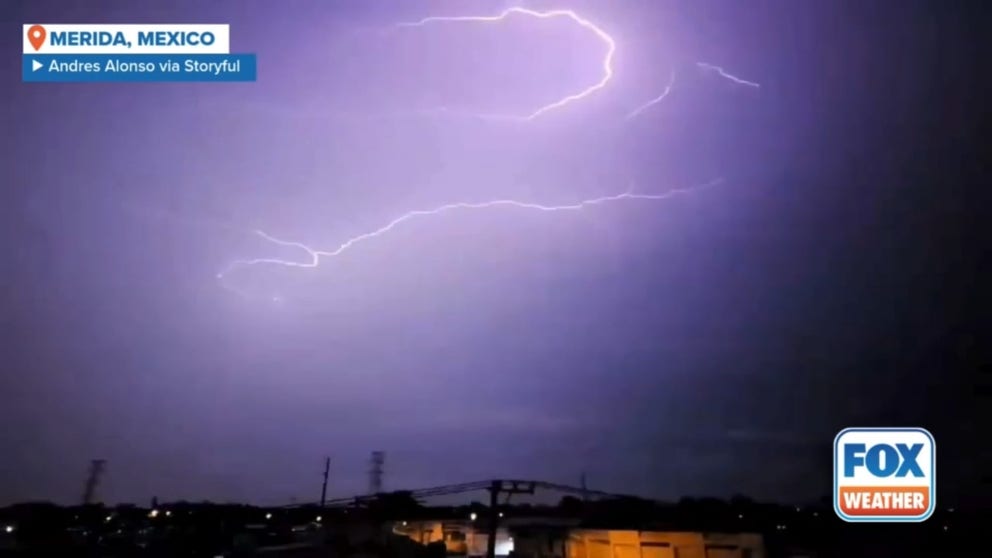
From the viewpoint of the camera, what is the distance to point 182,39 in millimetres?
7344

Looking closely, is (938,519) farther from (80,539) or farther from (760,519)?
(80,539)

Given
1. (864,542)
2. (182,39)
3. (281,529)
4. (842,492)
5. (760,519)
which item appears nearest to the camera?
(842,492)

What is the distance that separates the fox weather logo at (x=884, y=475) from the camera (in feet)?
22.5

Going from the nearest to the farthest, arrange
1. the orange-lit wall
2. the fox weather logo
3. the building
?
the fox weather logo < the orange-lit wall < the building

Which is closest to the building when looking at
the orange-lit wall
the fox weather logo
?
the orange-lit wall

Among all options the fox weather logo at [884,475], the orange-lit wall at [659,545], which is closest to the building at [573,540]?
the orange-lit wall at [659,545]

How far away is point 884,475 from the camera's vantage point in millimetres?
7078

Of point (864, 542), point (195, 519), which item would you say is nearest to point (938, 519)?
point (864, 542)

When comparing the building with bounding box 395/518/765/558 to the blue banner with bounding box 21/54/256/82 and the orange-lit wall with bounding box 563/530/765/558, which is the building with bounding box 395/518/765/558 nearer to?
the orange-lit wall with bounding box 563/530/765/558

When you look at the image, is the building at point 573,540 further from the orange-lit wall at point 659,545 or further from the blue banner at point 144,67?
the blue banner at point 144,67

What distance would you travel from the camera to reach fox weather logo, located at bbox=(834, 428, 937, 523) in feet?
22.5

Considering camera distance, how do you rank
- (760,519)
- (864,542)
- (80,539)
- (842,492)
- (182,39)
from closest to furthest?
(842,492), (182,39), (864,542), (760,519), (80,539)

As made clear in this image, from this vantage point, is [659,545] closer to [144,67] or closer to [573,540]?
[573,540]

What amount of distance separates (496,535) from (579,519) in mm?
1177
